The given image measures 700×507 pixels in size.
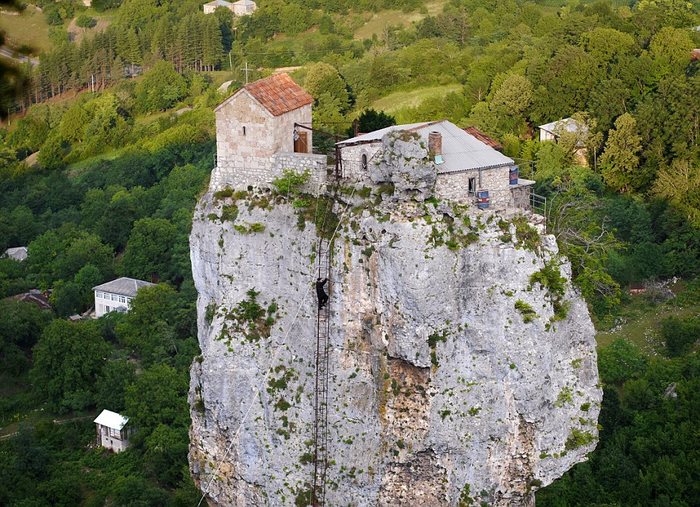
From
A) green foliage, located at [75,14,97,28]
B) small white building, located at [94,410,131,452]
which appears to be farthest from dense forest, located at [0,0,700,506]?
green foliage, located at [75,14,97,28]

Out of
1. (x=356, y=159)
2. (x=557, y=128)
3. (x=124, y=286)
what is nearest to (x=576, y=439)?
(x=356, y=159)

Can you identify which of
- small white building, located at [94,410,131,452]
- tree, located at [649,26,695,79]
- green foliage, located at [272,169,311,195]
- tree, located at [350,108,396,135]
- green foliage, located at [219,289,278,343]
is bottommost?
small white building, located at [94,410,131,452]

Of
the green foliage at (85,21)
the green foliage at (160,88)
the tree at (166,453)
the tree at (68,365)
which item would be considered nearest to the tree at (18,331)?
the tree at (68,365)

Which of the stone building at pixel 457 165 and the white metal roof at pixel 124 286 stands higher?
the stone building at pixel 457 165

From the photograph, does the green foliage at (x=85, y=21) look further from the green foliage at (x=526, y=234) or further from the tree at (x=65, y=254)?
the green foliage at (x=526, y=234)

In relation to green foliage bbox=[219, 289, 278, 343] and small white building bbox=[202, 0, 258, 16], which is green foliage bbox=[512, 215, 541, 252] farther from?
small white building bbox=[202, 0, 258, 16]
